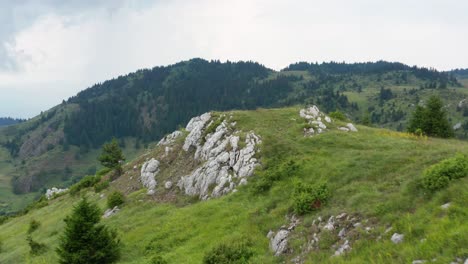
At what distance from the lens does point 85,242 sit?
23875 millimetres

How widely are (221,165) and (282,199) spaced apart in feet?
36.4

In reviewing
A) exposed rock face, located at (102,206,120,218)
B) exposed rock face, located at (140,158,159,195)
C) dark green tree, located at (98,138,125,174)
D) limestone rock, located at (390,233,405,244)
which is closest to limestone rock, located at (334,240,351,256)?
limestone rock, located at (390,233,405,244)

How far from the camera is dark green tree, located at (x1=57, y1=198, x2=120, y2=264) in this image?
2327cm

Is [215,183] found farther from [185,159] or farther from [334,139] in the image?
[334,139]

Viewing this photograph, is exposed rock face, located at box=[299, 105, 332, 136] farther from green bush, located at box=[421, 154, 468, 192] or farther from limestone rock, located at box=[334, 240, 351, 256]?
limestone rock, located at box=[334, 240, 351, 256]

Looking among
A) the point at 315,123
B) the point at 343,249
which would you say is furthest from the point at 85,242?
the point at 315,123

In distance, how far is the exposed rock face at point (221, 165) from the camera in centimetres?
3233

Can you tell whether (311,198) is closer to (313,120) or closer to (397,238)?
Answer: (397,238)

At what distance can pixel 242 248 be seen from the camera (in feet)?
66.7

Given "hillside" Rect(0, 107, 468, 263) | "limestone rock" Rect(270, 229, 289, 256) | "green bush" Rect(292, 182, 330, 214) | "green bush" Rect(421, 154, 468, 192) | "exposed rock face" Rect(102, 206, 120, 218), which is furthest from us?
"exposed rock face" Rect(102, 206, 120, 218)

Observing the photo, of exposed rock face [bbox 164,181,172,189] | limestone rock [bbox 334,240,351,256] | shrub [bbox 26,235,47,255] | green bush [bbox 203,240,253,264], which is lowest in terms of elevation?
shrub [bbox 26,235,47,255]

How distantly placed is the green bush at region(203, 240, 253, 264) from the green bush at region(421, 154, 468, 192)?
1100 cm

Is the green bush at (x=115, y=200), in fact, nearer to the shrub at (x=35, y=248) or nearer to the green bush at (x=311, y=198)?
the shrub at (x=35, y=248)

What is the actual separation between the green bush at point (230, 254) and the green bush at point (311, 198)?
450 centimetres
